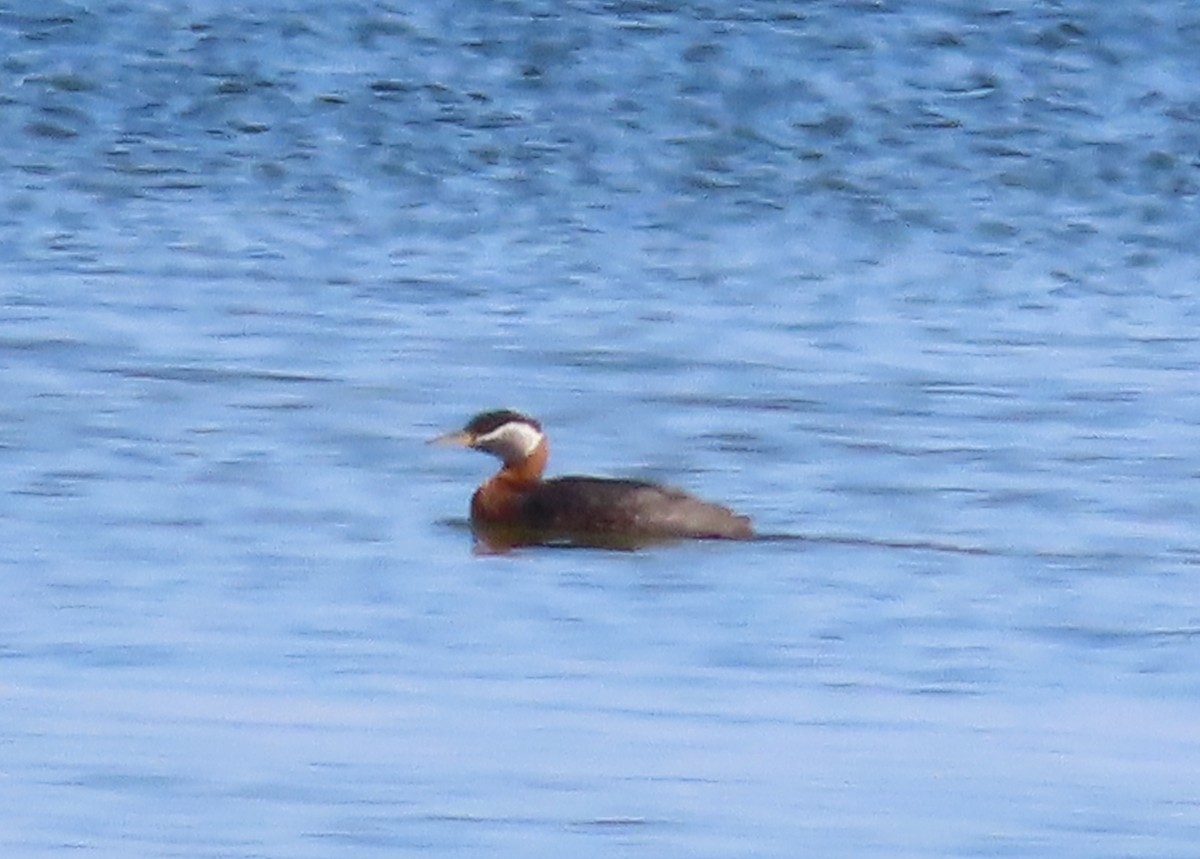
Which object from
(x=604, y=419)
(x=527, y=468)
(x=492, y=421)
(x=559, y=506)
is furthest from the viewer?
(x=604, y=419)

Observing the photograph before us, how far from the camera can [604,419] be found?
17234mm

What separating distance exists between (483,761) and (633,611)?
2.40 meters

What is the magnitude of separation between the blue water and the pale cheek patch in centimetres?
28

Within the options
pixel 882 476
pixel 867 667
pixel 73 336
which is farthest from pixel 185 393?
pixel 867 667

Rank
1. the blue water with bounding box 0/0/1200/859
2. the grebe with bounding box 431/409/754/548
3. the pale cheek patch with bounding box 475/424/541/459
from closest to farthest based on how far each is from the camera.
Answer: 1. the blue water with bounding box 0/0/1200/859
2. the grebe with bounding box 431/409/754/548
3. the pale cheek patch with bounding box 475/424/541/459

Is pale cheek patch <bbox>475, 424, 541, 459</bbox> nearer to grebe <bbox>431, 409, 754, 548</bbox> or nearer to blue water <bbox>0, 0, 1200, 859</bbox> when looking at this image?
grebe <bbox>431, 409, 754, 548</bbox>

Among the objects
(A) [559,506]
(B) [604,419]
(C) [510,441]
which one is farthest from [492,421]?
(B) [604,419]

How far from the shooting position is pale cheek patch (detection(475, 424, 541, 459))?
1568cm

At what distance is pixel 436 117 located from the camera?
82.9 feet

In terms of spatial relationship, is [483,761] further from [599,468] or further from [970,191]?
[970,191]

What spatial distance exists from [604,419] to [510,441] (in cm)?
153

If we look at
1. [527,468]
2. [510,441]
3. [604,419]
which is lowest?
[604,419]

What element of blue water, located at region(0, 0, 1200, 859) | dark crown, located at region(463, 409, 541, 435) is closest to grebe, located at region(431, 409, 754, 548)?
dark crown, located at region(463, 409, 541, 435)

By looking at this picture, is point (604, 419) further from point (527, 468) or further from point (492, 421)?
point (492, 421)
